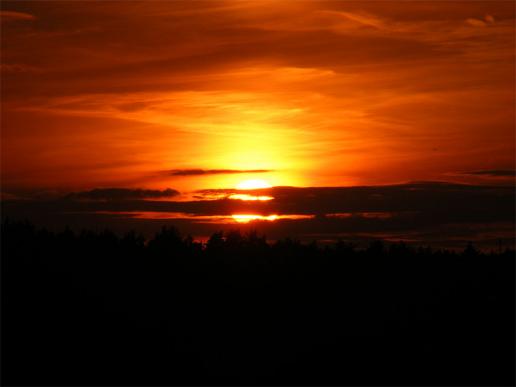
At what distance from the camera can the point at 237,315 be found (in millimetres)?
64500

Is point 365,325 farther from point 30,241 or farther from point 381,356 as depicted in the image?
point 30,241

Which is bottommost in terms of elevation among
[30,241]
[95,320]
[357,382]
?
[357,382]

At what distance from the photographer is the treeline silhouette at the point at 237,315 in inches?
2026

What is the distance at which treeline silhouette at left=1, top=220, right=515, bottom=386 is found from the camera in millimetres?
51469

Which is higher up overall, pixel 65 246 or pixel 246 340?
pixel 65 246

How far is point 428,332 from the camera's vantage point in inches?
2436

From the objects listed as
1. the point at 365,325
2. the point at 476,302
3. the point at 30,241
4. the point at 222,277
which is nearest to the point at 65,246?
the point at 30,241

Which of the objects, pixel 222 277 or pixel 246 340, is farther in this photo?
pixel 222 277

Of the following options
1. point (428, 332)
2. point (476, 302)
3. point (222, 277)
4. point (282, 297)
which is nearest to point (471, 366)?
point (428, 332)

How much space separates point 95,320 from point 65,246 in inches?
576

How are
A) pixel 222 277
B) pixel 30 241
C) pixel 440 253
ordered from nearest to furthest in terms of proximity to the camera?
pixel 30 241, pixel 222 277, pixel 440 253

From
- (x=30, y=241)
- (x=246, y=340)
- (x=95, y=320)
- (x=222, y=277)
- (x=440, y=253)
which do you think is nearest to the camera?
(x=95, y=320)

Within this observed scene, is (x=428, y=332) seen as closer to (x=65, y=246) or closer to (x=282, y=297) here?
(x=282, y=297)

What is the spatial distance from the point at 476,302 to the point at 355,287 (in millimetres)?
9826
